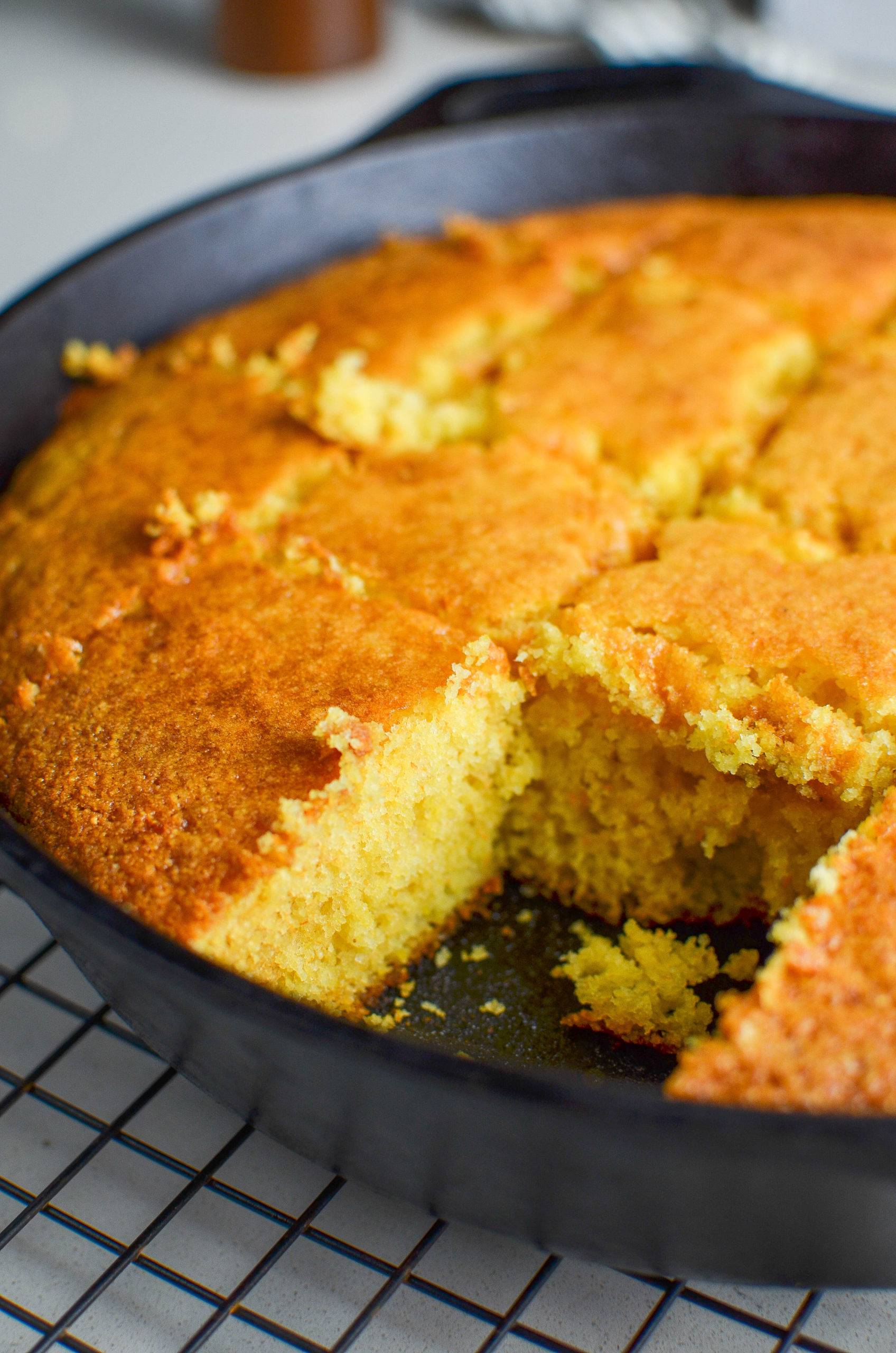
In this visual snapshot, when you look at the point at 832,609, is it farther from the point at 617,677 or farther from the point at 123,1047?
the point at 123,1047

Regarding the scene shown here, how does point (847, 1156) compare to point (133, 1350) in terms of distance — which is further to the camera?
point (133, 1350)

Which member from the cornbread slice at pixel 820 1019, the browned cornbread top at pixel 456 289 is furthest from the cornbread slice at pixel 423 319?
the cornbread slice at pixel 820 1019

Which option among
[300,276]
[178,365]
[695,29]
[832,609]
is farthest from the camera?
[695,29]

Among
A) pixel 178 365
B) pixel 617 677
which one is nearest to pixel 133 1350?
pixel 617 677

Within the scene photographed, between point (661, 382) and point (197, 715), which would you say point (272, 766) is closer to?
point (197, 715)

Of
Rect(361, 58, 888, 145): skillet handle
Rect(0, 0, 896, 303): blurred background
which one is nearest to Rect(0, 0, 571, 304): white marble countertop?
Rect(0, 0, 896, 303): blurred background

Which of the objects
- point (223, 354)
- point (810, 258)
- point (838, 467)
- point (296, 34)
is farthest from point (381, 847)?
point (296, 34)

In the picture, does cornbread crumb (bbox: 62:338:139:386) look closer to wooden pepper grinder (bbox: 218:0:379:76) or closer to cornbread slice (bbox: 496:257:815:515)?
cornbread slice (bbox: 496:257:815:515)
